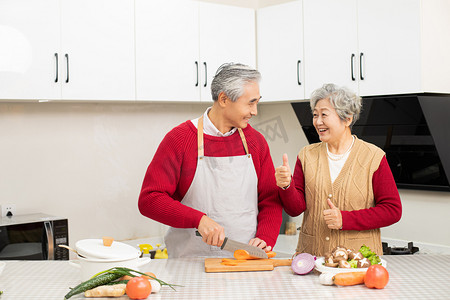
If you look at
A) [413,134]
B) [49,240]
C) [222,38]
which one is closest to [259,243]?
[49,240]

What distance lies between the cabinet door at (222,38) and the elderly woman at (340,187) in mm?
1391

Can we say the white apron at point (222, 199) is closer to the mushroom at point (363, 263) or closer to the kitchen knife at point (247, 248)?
the kitchen knife at point (247, 248)

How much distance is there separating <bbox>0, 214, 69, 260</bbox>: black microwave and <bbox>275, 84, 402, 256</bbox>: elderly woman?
1373mm

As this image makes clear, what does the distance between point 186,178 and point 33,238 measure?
4.07 ft

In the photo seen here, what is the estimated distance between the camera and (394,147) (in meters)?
3.23

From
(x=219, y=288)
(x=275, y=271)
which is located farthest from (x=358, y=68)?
(x=219, y=288)

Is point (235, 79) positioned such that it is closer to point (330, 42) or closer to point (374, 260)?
point (374, 260)

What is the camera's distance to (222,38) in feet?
11.7

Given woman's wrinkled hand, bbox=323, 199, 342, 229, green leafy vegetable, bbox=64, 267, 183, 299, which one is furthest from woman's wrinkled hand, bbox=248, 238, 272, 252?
green leafy vegetable, bbox=64, 267, 183, 299

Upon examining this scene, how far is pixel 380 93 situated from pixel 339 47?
1.30 feet

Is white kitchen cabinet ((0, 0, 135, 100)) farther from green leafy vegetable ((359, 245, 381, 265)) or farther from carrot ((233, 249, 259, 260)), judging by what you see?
green leafy vegetable ((359, 245, 381, 265))

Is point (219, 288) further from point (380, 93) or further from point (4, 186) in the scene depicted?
point (4, 186)

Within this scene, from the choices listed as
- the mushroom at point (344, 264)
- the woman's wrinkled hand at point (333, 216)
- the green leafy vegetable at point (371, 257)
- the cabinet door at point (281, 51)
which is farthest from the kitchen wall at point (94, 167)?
the mushroom at point (344, 264)

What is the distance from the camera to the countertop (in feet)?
4.64
